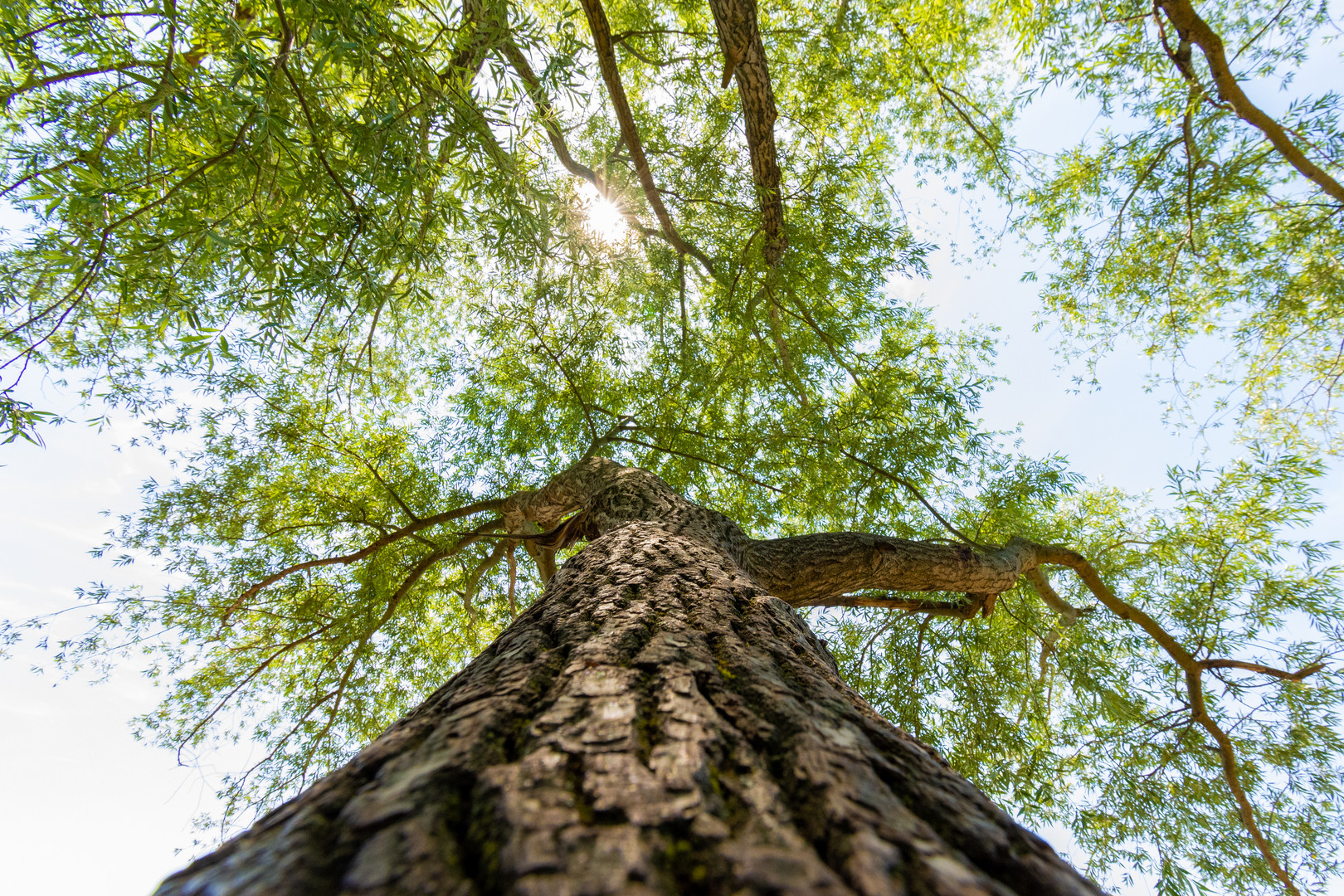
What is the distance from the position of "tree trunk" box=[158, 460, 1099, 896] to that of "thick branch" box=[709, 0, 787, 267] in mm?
3996

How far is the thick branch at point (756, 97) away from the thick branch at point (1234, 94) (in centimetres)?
269

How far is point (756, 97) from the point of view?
4.11 metres

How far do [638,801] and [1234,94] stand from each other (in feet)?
19.0

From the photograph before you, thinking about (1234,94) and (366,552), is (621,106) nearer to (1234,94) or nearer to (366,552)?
(366,552)

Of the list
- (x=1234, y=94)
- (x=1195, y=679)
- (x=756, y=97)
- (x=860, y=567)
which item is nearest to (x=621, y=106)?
(x=756, y=97)

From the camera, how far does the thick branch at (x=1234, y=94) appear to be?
3799mm

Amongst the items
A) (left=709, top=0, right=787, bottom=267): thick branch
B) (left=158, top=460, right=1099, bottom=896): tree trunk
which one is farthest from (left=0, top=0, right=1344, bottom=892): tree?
(left=158, top=460, right=1099, bottom=896): tree trunk

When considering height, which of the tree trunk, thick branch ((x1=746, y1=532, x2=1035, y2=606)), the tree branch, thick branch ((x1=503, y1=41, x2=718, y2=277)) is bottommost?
the tree trunk

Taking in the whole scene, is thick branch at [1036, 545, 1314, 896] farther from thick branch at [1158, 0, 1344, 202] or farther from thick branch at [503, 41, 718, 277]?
thick branch at [503, 41, 718, 277]

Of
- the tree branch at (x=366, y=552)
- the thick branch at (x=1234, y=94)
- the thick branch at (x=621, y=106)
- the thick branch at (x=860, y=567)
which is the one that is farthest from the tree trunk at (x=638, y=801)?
the thick branch at (x=1234, y=94)

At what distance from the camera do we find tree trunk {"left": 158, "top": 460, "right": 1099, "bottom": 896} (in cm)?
58

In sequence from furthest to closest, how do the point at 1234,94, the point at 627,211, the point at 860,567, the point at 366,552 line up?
1. the point at 627,211
2. the point at 366,552
3. the point at 1234,94
4. the point at 860,567

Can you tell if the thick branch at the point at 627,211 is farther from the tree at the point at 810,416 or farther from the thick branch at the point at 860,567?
the thick branch at the point at 860,567

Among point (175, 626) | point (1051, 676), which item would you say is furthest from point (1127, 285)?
point (175, 626)
